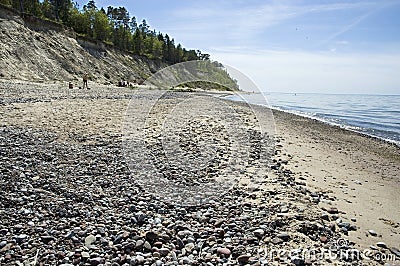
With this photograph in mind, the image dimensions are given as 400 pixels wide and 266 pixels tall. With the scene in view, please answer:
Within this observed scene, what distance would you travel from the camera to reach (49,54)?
4094 centimetres

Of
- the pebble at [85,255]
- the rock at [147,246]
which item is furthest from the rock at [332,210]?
the pebble at [85,255]

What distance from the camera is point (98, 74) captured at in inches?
1948

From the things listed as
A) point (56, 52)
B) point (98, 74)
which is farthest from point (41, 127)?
point (98, 74)

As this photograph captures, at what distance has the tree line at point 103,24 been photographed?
→ 59.3 meters

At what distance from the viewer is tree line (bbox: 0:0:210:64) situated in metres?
59.3

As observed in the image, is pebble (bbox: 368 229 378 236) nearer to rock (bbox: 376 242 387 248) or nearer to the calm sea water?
rock (bbox: 376 242 387 248)

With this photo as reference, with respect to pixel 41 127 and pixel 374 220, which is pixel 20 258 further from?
pixel 41 127

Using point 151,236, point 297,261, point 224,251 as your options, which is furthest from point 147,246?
point 297,261

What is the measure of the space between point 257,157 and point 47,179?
20.4 ft

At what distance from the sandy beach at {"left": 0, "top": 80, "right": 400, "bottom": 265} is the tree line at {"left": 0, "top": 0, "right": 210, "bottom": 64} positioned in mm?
48368

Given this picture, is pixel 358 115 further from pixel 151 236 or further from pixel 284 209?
pixel 151 236

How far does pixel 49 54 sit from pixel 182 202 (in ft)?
137

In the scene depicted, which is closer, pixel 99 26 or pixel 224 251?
pixel 224 251

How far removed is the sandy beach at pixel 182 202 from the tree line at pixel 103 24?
4837 cm
